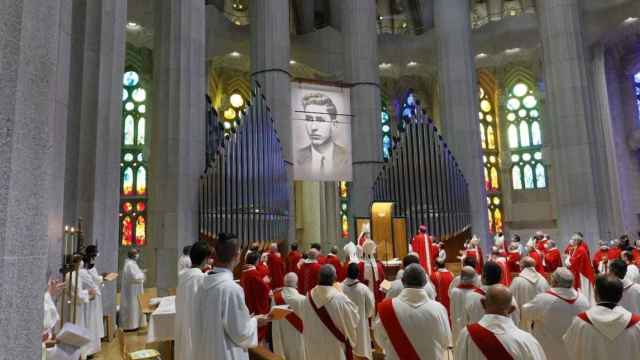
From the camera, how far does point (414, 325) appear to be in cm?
415

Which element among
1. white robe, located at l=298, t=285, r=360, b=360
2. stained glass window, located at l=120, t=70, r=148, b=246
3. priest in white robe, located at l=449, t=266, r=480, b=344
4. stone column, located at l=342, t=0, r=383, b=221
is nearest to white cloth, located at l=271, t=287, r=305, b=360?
white robe, located at l=298, t=285, r=360, b=360

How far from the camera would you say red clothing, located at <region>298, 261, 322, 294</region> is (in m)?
8.45

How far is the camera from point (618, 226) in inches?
806

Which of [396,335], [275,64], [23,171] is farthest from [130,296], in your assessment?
[275,64]

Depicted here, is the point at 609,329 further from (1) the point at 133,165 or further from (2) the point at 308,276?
(1) the point at 133,165

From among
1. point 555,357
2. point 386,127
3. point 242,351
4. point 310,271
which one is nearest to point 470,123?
point 386,127

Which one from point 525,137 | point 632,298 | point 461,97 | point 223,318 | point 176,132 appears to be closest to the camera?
point 223,318

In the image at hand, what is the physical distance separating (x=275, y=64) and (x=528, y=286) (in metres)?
12.0

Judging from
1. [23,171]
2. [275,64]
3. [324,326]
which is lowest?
[324,326]

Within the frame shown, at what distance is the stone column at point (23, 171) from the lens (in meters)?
2.58

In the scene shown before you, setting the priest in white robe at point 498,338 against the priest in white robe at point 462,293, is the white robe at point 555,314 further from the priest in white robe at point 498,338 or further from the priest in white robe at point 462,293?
the priest in white robe at point 498,338

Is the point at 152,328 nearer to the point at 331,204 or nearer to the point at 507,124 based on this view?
the point at 331,204

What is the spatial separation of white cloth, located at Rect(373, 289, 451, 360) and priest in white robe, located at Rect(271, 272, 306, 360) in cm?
230

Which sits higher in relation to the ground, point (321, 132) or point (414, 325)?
point (321, 132)
